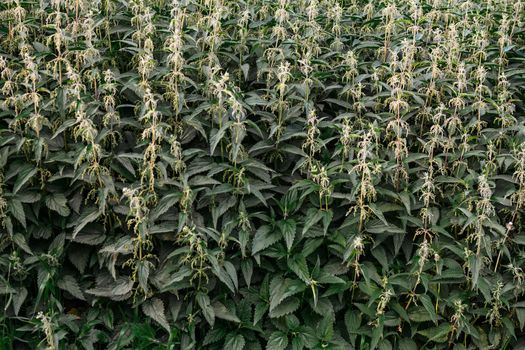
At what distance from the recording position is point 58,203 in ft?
14.3

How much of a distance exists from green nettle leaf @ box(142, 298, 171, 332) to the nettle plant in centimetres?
1

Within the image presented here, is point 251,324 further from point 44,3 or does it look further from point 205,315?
point 44,3

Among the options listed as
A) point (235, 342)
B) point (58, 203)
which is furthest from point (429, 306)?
point (58, 203)

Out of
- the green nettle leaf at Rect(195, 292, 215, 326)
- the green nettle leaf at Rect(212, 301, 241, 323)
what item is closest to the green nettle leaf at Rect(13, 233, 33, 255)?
the green nettle leaf at Rect(195, 292, 215, 326)

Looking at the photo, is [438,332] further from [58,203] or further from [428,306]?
[58,203]

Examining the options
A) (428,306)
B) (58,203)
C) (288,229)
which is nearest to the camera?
(428,306)

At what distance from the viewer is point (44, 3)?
5211 millimetres

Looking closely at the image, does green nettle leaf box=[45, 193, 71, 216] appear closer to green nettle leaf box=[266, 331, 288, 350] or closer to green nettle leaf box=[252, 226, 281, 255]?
green nettle leaf box=[252, 226, 281, 255]

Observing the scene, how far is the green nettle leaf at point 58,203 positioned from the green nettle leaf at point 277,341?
1541 mm

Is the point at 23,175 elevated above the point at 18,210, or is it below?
above

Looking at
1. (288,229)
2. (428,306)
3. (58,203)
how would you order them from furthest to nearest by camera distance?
(58,203), (288,229), (428,306)

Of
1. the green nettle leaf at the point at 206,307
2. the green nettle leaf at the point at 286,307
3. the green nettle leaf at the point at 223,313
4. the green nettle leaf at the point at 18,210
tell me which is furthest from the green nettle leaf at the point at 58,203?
the green nettle leaf at the point at 286,307

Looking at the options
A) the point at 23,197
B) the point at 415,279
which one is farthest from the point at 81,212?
the point at 415,279

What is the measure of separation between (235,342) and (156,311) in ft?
1.73
